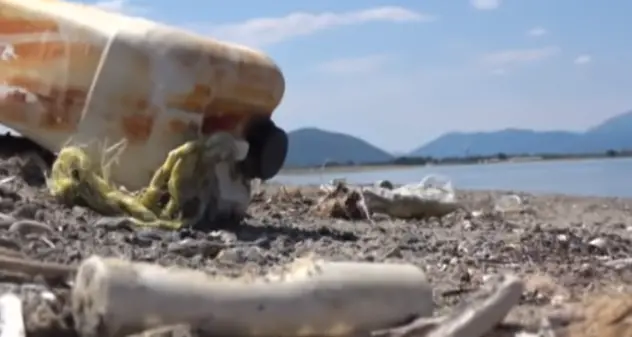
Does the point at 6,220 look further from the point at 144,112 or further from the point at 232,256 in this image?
the point at 144,112

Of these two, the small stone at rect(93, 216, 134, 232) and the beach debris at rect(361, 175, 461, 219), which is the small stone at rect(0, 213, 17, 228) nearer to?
the small stone at rect(93, 216, 134, 232)

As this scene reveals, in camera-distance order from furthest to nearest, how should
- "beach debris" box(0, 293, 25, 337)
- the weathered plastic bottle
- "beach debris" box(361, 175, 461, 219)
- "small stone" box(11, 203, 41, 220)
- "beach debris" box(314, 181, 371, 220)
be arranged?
"beach debris" box(361, 175, 461, 219), "beach debris" box(314, 181, 371, 220), the weathered plastic bottle, "small stone" box(11, 203, 41, 220), "beach debris" box(0, 293, 25, 337)

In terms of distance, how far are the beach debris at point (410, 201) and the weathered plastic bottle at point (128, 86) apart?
2.59 meters

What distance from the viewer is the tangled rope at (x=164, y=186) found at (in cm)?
709

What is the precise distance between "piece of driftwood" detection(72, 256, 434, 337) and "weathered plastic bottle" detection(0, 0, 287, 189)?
2.73 m

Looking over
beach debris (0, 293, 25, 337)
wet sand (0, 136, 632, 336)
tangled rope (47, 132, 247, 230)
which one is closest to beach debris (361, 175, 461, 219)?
wet sand (0, 136, 632, 336)

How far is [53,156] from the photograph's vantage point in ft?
26.1

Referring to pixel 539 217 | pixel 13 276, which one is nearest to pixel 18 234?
pixel 13 276

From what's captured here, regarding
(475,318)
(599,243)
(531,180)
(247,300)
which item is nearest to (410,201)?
(599,243)

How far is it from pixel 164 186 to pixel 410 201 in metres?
3.63

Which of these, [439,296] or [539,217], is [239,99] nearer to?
[439,296]

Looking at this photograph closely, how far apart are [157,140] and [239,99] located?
1.85ft

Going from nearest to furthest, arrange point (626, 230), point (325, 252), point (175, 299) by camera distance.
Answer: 1. point (175, 299)
2. point (325, 252)
3. point (626, 230)

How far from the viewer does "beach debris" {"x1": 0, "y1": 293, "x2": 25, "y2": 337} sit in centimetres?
407
